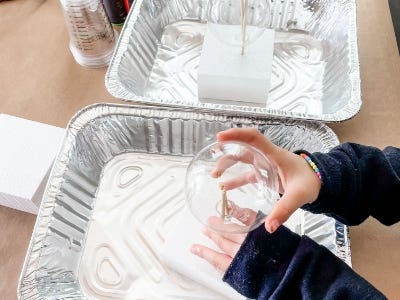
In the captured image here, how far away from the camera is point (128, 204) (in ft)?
1.52

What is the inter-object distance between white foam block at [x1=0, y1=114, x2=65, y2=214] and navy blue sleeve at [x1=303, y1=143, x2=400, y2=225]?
0.83ft

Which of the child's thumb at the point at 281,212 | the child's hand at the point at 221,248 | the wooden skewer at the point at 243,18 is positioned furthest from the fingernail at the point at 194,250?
the wooden skewer at the point at 243,18

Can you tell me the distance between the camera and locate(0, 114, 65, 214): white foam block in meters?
0.41

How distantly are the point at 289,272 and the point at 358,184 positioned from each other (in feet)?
0.31

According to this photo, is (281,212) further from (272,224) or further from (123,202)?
(123,202)

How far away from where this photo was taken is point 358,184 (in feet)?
1.19

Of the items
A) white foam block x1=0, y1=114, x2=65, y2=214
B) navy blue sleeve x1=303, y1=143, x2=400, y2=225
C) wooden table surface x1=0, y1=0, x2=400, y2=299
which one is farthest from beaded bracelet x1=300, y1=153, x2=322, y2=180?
white foam block x1=0, y1=114, x2=65, y2=214

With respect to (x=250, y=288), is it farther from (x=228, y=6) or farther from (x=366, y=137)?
(x=228, y=6)

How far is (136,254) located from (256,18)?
334mm

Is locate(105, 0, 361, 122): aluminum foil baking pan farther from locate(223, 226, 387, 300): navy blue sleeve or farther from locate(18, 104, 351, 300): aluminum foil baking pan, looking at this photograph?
locate(223, 226, 387, 300): navy blue sleeve

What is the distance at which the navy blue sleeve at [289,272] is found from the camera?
329mm

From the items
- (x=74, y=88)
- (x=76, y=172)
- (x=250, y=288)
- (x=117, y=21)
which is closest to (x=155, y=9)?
(x=117, y=21)

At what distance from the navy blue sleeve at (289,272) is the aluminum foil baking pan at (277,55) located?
0.18m

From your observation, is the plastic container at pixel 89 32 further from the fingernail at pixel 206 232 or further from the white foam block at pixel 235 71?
the fingernail at pixel 206 232
